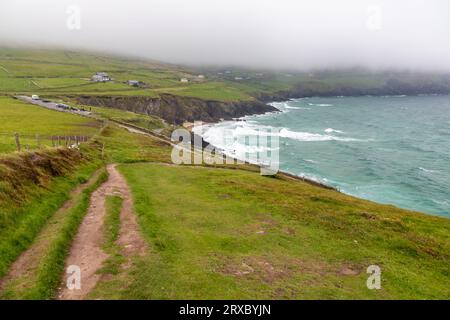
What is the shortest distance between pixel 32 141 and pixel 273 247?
52461mm

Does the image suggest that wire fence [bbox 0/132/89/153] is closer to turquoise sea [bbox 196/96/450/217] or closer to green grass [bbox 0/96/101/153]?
green grass [bbox 0/96/101/153]

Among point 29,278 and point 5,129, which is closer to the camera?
point 29,278

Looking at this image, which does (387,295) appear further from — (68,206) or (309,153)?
(309,153)

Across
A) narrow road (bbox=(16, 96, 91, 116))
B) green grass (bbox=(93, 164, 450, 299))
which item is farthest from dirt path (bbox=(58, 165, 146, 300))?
narrow road (bbox=(16, 96, 91, 116))

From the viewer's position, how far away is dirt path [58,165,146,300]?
79.4ft

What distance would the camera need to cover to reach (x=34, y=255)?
2709 centimetres

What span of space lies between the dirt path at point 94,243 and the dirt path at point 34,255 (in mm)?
1831

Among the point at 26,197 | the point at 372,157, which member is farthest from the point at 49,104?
the point at 26,197

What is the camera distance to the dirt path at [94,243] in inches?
953

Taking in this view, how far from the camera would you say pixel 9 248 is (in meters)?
27.0

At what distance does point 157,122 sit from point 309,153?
55.8 metres

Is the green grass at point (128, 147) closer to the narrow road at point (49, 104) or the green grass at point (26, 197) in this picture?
the green grass at point (26, 197)

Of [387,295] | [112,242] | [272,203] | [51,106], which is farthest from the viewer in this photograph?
[51,106]

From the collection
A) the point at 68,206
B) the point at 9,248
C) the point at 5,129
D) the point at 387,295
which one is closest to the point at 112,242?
the point at 9,248
